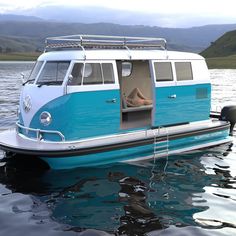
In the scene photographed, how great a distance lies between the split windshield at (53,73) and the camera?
11.8 metres

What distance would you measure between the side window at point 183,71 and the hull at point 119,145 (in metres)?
1.60

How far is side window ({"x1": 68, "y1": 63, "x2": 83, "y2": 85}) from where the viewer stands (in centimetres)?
1147

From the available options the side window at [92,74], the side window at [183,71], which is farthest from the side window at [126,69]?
the side window at [92,74]

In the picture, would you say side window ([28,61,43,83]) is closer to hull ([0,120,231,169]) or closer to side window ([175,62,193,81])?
hull ([0,120,231,169])

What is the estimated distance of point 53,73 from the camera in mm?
12109

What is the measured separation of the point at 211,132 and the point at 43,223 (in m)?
8.26

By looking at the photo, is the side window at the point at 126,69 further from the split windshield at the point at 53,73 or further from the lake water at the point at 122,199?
the lake water at the point at 122,199

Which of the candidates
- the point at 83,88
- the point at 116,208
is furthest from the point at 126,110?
the point at 116,208

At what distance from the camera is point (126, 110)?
13484 millimetres

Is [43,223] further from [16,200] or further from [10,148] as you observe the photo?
[10,148]

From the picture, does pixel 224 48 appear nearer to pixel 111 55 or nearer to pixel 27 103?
pixel 111 55

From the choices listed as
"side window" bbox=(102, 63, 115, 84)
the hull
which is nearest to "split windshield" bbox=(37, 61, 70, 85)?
"side window" bbox=(102, 63, 115, 84)

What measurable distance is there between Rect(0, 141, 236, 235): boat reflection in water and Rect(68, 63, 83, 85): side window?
235 centimetres

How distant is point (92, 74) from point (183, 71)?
382 cm
